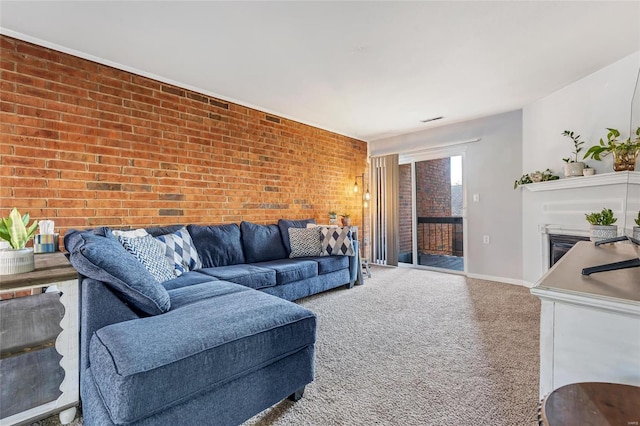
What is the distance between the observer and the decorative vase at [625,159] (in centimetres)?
264

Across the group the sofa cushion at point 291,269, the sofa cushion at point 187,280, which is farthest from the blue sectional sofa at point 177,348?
the sofa cushion at point 291,269

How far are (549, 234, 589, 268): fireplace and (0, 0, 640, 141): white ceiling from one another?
164cm

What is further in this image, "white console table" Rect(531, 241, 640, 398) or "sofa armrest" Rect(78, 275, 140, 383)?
"sofa armrest" Rect(78, 275, 140, 383)

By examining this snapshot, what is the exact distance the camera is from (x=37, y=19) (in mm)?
2037

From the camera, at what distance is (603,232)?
1.79 meters

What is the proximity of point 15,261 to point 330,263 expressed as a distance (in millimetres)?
2645

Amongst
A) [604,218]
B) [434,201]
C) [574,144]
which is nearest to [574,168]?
[574,144]

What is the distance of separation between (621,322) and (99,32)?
3174mm

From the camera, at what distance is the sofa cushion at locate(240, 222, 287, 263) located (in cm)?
340

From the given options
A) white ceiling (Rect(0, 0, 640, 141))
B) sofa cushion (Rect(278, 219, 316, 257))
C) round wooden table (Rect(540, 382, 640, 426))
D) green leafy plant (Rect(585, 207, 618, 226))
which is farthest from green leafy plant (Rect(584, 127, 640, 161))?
sofa cushion (Rect(278, 219, 316, 257))

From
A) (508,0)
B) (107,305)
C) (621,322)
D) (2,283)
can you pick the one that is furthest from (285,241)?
(621,322)

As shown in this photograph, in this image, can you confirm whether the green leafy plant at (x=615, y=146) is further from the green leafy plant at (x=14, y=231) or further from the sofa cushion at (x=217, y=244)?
the green leafy plant at (x=14, y=231)

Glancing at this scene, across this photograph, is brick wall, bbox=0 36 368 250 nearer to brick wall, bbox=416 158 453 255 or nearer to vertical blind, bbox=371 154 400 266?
vertical blind, bbox=371 154 400 266

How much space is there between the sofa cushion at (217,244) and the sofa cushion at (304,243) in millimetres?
645
